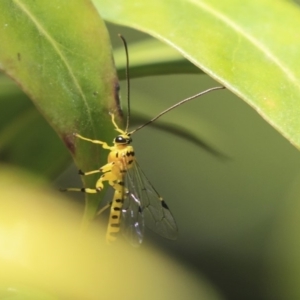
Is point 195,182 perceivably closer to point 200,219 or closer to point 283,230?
point 200,219

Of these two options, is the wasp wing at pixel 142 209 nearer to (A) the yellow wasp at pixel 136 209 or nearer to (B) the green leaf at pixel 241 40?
(A) the yellow wasp at pixel 136 209

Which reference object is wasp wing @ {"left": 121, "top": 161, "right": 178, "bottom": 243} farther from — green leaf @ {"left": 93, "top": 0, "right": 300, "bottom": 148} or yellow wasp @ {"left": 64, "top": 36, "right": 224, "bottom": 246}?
green leaf @ {"left": 93, "top": 0, "right": 300, "bottom": 148}

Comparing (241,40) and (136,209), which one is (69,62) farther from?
(136,209)

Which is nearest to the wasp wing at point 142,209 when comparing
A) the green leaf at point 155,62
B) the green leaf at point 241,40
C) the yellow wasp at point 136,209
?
the yellow wasp at point 136,209

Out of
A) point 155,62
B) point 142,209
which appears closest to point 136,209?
point 142,209

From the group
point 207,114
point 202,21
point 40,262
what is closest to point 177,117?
point 207,114
